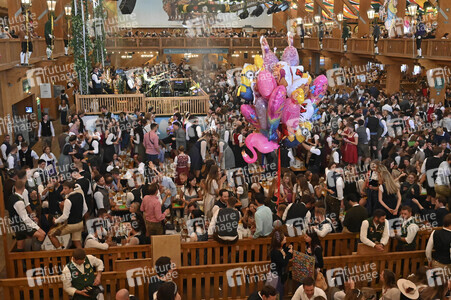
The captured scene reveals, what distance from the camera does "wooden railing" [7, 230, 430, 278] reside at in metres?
5.92

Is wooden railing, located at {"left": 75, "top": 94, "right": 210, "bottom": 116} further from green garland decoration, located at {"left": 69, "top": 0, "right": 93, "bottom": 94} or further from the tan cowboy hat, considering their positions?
the tan cowboy hat

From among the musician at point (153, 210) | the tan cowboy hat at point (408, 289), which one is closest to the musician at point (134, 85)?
the musician at point (153, 210)

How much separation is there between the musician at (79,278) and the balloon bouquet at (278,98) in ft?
11.7

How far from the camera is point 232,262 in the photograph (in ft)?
20.4

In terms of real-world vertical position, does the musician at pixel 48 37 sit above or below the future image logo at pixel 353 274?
above

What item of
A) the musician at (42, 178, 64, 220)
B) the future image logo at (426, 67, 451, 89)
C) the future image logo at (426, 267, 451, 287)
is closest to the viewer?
the future image logo at (426, 267, 451, 287)

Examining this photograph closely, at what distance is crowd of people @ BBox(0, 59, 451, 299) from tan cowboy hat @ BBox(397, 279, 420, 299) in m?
0.08

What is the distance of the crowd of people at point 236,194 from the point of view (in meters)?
6.04

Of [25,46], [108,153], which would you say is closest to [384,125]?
[108,153]

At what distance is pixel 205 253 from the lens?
21.0 ft

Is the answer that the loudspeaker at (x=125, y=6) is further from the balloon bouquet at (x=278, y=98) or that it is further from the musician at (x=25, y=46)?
the balloon bouquet at (x=278, y=98)

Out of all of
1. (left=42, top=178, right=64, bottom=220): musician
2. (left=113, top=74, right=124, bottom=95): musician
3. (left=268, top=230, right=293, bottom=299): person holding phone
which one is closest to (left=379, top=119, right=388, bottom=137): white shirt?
(left=268, top=230, right=293, bottom=299): person holding phone

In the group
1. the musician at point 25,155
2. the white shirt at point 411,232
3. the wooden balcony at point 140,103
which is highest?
the wooden balcony at point 140,103

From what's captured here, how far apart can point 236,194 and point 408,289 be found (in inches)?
151
